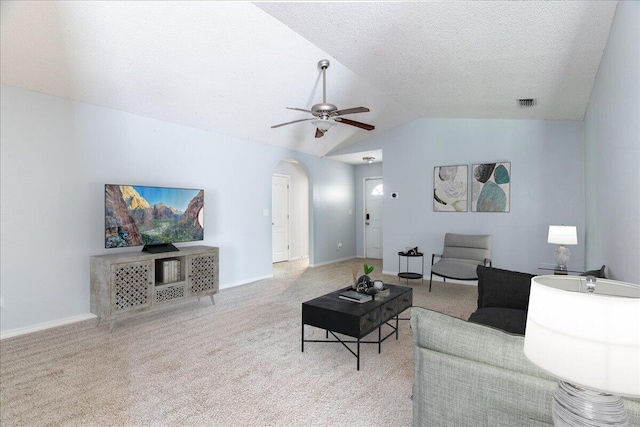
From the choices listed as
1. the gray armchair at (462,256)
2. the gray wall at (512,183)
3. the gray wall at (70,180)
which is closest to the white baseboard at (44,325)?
the gray wall at (70,180)

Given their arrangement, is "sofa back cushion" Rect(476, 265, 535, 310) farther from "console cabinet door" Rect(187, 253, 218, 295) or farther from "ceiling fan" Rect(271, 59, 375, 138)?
"console cabinet door" Rect(187, 253, 218, 295)

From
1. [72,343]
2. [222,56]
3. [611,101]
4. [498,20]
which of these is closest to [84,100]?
[222,56]

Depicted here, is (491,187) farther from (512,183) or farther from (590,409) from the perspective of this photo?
(590,409)

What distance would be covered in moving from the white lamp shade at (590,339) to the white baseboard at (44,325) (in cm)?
450

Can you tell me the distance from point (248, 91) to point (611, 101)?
12.1ft

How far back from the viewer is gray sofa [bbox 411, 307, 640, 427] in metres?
1.27

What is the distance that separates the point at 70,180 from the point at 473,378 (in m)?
4.33

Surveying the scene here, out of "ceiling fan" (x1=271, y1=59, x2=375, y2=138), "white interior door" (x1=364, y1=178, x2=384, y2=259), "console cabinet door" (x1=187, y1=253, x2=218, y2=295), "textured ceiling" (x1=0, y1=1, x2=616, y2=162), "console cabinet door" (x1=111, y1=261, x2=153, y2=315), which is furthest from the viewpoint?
"white interior door" (x1=364, y1=178, x2=384, y2=259)

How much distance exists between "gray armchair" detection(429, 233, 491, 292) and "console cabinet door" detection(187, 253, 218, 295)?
3.09 m

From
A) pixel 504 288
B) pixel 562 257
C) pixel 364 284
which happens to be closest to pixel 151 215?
pixel 364 284

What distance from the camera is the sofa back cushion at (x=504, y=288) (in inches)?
111

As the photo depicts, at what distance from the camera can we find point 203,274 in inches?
177

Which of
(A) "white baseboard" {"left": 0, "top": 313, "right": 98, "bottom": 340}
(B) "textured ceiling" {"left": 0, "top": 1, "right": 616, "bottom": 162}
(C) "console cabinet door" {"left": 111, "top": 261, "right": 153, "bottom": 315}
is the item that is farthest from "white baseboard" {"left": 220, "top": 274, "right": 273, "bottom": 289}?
(B) "textured ceiling" {"left": 0, "top": 1, "right": 616, "bottom": 162}

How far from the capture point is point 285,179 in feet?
27.0
